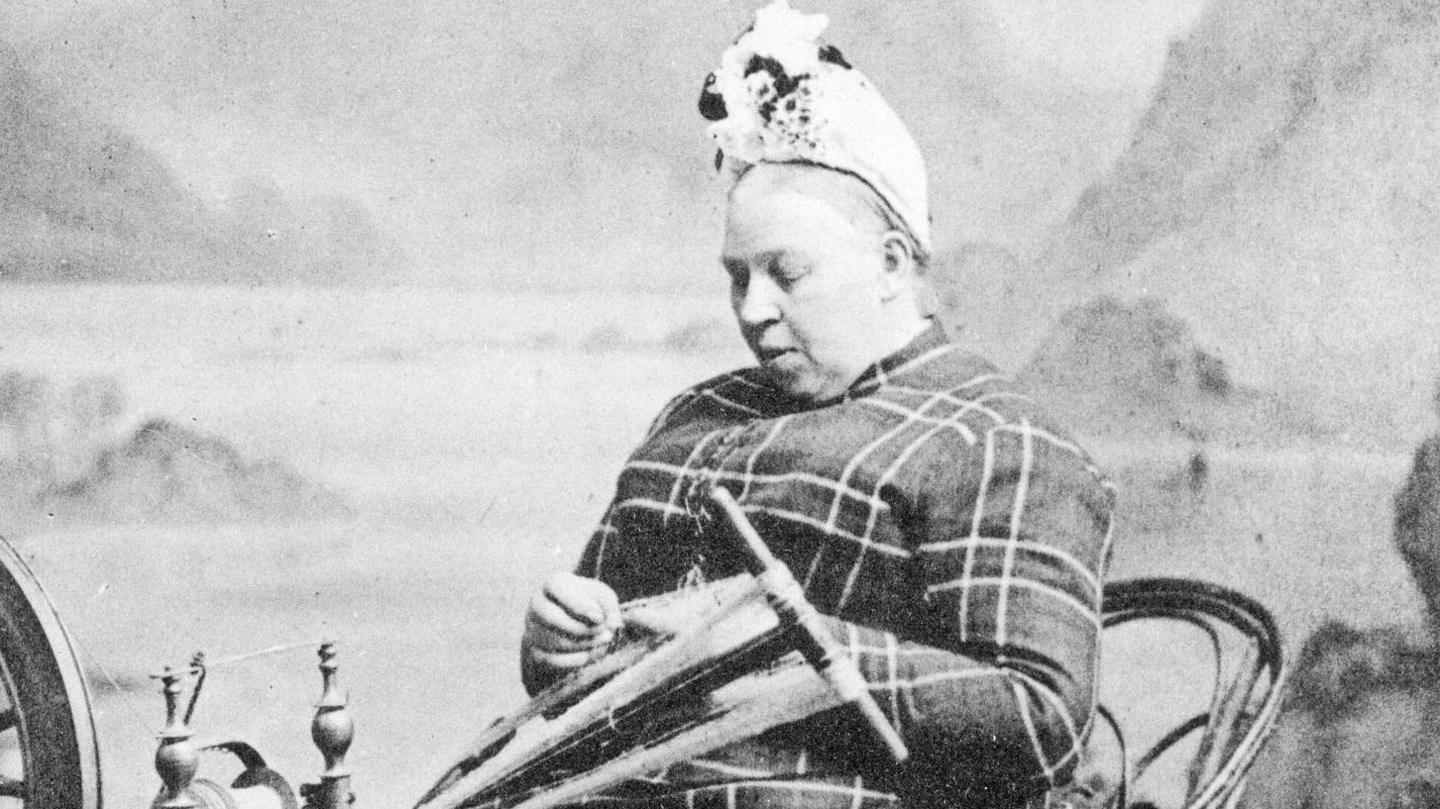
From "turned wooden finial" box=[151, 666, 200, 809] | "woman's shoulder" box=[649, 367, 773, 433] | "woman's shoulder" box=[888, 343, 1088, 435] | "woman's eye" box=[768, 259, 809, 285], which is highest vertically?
"woman's eye" box=[768, 259, 809, 285]

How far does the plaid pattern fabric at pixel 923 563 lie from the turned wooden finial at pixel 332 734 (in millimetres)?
444

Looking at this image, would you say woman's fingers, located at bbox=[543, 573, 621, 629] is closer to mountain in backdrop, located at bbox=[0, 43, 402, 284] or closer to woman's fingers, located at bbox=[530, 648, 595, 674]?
woman's fingers, located at bbox=[530, 648, 595, 674]

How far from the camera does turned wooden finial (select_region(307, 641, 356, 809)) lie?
2.43 meters

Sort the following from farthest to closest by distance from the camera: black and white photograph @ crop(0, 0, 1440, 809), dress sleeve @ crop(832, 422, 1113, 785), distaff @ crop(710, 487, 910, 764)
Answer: black and white photograph @ crop(0, 0, 1440, 809) < dress sleeve @ crop(832, 422, 1113, 785) < distaff @ crop(710, 487, 910, 764)

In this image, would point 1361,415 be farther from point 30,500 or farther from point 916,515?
point 30,500

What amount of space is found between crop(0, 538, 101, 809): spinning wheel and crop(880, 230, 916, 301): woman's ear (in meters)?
1.34

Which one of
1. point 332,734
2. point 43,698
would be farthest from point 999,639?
point 43,698

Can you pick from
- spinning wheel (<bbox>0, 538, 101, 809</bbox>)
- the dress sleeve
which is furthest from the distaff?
spinning wheel (<bbox>0, 538, 101, 809</bbox>)

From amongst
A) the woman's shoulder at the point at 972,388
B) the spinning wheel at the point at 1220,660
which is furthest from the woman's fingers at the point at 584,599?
the spinning wheel at the point at 1220,660

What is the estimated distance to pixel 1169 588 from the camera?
2.46 metres

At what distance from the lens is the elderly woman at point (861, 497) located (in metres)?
2.10

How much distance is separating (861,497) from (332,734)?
0.86m

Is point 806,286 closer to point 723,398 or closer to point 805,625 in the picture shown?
point 723,398

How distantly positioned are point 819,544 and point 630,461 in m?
0.42
